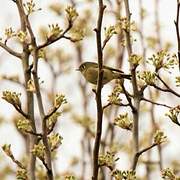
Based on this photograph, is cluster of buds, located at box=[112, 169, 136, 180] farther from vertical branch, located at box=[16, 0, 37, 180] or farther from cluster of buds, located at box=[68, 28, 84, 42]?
cluster of buds, located at box=[68, 28, 84, 42]

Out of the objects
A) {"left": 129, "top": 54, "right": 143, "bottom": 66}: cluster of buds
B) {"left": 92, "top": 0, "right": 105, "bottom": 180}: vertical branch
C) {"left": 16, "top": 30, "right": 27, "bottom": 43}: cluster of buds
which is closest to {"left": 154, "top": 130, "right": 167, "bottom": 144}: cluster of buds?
{"left": 129, "top": 54, "right": 143, "bottom": 66}: cluster of buds

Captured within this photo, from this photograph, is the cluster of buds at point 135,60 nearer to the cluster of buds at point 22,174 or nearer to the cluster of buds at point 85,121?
the cluster of buds at point 22,174

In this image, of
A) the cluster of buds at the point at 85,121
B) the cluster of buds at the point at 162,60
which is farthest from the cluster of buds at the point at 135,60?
the cluster of buds at the point at 85,121

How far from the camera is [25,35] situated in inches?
91.6

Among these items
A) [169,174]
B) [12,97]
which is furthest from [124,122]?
[12,97]

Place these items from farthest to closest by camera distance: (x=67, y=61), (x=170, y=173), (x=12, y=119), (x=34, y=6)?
1. (x=67, y=61)
2. (x=12, y=119)
3. (x=34, y=6)
4. (x=170, y=173)

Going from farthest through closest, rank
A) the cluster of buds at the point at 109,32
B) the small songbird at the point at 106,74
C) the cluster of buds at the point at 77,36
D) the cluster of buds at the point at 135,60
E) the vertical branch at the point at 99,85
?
1. the cluster of buds at the point at 77,36
2. the small songbird at the point at 106,74
3. the cluster of buds at the point at 135,60
4. the cluster of buds at the point at 109,32
5. the vertical branch at the point at 99,85

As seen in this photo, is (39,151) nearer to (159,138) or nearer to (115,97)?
(115,97)

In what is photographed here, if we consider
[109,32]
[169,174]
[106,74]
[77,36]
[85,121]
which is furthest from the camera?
[85,121]

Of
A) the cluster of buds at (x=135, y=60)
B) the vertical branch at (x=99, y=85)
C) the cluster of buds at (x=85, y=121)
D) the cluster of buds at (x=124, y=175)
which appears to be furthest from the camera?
the cluster of buds at (x=85, y=121)

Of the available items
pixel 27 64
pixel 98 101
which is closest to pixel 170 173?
pixel 98 101

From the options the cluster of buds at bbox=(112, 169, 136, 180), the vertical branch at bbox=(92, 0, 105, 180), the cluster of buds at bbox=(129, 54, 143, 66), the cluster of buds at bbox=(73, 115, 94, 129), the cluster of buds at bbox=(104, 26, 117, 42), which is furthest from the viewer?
the cluster of buds at bbox=(73, 115, 94, 129)

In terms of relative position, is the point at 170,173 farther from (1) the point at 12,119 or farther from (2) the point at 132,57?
(1) the point at 12,119

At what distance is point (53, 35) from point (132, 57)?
0.35 meters
